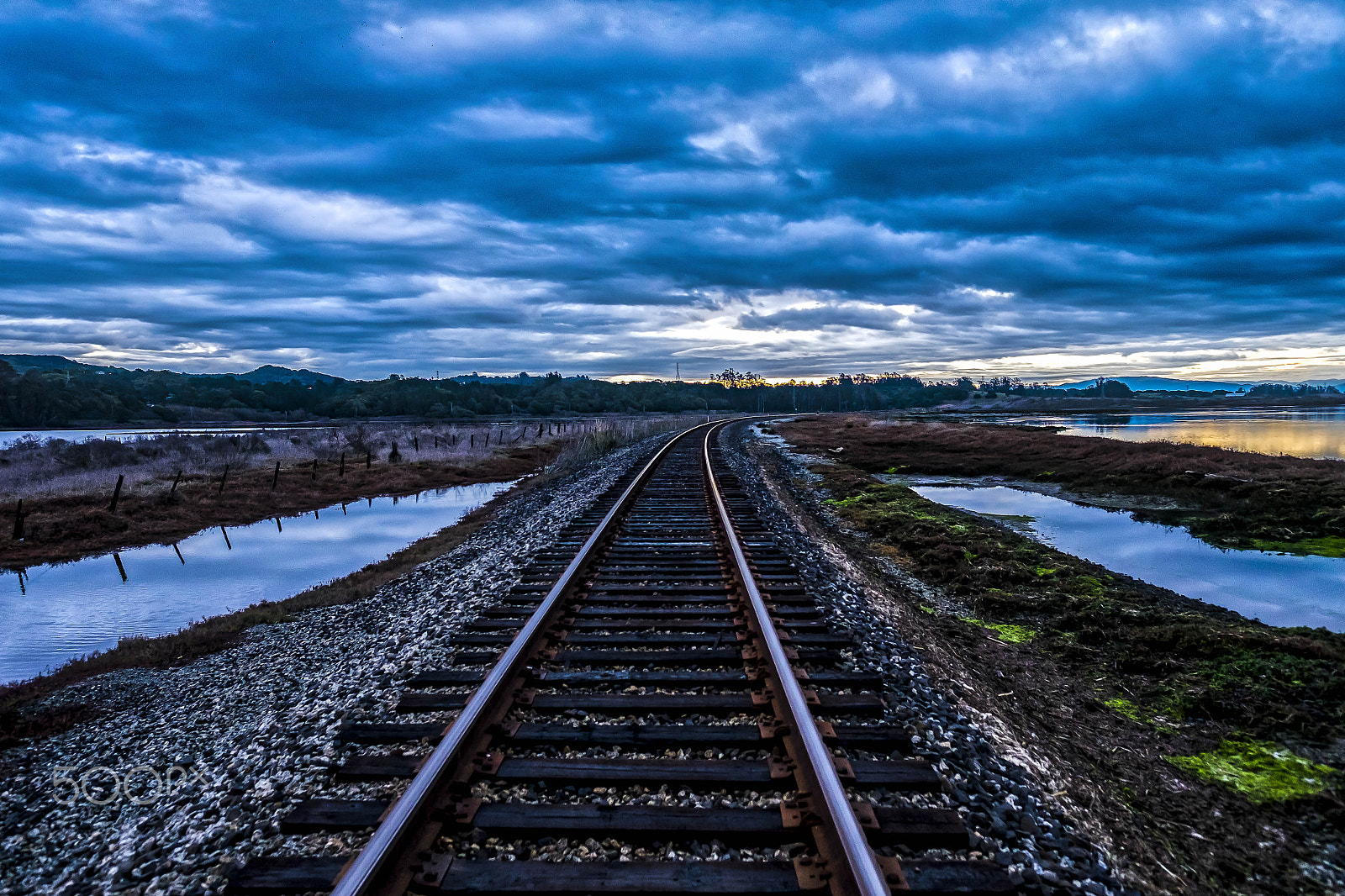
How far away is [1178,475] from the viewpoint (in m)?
19.8

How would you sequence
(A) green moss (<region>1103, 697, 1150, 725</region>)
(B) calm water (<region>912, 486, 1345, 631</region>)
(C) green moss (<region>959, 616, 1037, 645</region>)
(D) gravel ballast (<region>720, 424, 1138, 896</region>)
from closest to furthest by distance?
(D) gravel ballast (<region>720, 424, 1138, 896</region>) < (A) green moss (<region>1103, 697, 1150, 725</region>) < (C) green moss (<region>959, 616, 1037, 645</region>) < (B) calm water (<region>912, 486, 1345, 631</region>)

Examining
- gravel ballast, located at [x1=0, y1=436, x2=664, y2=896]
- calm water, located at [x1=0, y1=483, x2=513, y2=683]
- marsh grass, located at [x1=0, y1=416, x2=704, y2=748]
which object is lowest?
calm water, located at [x1=0, y1=483, x2=513, y2=683]

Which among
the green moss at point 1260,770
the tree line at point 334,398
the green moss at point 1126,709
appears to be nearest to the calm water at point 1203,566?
the green moss at point 1126,709

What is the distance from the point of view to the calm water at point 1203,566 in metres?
8.87

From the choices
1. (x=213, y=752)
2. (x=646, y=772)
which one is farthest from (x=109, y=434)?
(x=646, y=772)

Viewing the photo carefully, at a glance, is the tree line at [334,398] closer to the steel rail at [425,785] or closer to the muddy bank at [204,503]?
the muddy bank at [204,503]

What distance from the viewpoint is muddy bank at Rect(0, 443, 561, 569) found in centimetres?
1524

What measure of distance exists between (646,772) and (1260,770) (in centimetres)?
425

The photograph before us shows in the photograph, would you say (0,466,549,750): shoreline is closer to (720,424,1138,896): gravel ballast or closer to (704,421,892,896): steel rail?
(704,421,892,896): steel rail

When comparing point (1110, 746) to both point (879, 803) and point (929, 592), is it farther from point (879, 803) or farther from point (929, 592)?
point (929, 592)

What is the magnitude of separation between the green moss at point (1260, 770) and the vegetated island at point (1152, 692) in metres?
0.01

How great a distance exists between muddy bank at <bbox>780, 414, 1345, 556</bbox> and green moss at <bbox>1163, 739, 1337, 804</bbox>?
10.4m

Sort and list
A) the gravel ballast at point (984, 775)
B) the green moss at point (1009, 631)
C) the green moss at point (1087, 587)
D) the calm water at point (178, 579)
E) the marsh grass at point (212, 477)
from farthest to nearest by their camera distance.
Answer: the marsh grass at point (212, 477)
the calm water at point (178, 579)
the green moss at point (1087, 587)
the green moss at point (1009, 631)
the gravel ballast at point (984, 775)

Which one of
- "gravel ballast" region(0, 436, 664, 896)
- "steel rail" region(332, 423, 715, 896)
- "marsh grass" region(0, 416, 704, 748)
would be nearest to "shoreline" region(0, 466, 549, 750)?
"marsh grass" region(0, 416, 704, 748)
